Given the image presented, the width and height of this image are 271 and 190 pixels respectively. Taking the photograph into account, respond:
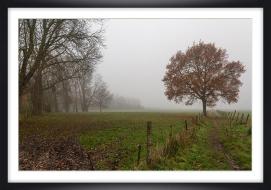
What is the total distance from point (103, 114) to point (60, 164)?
2.40ft

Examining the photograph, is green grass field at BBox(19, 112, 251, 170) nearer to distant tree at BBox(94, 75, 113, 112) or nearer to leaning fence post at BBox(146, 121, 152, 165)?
leaning fence post at BBox(146, 121, 152, 165)

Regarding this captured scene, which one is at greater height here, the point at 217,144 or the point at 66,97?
the point at 66,97

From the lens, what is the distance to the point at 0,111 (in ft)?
18.2

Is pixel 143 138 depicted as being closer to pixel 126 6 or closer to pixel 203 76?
pixel 203 76

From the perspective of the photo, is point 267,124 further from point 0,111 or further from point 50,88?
point 0,111

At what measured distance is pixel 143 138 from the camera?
5.59 m

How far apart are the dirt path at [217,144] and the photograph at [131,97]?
0.6 inches

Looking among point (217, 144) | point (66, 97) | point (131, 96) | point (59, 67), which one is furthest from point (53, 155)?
point (217, 144)

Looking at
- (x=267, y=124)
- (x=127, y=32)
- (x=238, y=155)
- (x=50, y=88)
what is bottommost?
(x=238, y=155)

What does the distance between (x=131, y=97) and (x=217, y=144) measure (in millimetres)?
1104

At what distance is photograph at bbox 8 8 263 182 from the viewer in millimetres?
5516

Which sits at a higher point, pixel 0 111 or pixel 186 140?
pixel 0 111

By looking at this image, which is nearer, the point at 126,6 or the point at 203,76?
the point at 126,6

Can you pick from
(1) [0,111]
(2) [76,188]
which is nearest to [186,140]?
(2) [76,188]
